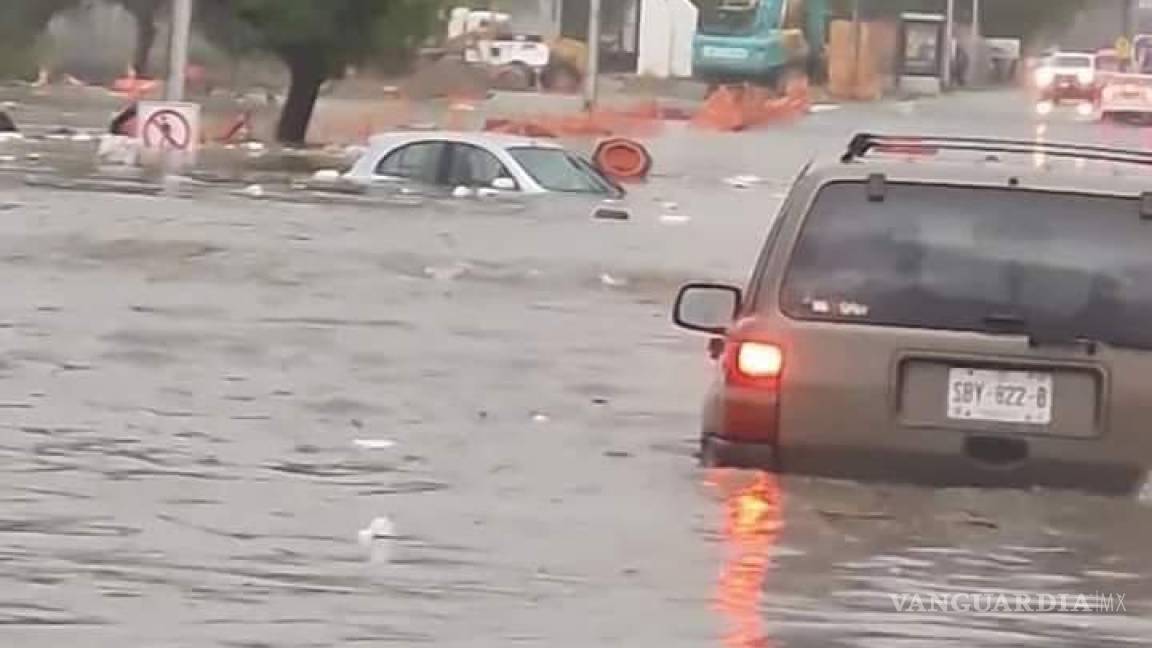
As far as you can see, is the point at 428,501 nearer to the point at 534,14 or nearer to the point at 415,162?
the point at 415,162

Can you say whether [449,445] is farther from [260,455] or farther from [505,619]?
[505,619]

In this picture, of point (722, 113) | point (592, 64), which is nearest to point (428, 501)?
point (592, 64)

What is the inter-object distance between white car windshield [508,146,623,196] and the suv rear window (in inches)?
878

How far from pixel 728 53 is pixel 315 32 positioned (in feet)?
138

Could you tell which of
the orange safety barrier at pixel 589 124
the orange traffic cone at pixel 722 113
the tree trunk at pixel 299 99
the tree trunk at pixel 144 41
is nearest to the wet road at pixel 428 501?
the tree trunk at pixel 299 99

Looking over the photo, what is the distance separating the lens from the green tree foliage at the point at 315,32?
50.6 meters

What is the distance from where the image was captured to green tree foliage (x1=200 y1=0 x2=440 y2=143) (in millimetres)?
50625

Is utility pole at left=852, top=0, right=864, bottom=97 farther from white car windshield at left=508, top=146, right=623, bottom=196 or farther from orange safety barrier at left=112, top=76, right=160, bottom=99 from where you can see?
white car windshield at left=508, top=146, right=623, bottom=196

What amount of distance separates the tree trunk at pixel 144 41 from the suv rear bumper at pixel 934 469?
219 feet

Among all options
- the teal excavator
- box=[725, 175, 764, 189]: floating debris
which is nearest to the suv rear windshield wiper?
box=[725, 175, 764, 189]: floating debris

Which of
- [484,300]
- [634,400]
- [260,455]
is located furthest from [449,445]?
[484,300]

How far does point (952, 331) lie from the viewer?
10945mm

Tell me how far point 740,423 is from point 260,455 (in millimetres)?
3248

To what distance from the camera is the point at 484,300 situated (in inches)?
917
